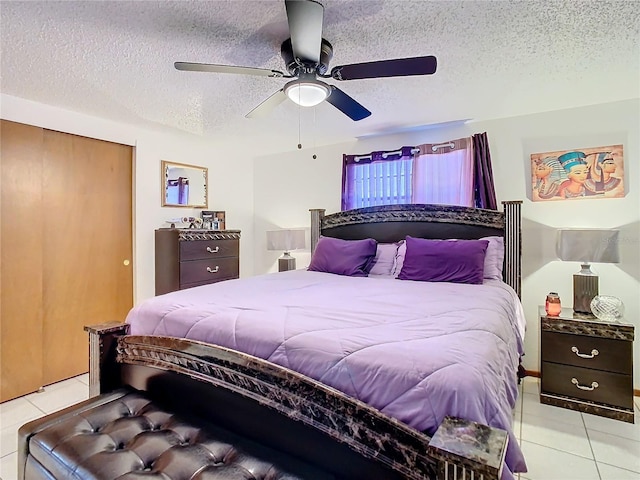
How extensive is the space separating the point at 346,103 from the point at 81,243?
8.98 feet

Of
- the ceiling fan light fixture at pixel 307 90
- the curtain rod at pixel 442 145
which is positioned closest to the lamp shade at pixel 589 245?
the curtain rod at pixel 442 145

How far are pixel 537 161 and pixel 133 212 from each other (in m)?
3.96

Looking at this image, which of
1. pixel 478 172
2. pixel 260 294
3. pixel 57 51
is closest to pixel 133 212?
pixel 57 51

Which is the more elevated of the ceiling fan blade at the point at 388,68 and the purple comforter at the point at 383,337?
the ceiling fan blade at the point at 388,68

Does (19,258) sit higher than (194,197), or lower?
lower

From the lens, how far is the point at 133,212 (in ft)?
11.7

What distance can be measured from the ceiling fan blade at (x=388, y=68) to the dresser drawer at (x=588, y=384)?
2.35 meters

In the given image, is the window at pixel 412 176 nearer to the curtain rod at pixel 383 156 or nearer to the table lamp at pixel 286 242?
the curtain rod at pixel 383 156

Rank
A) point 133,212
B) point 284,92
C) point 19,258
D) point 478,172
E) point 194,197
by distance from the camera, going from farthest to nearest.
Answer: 1. point 194,197
2. point 133,212
3. point 478,172
4. point 19,258
5. point 284,92

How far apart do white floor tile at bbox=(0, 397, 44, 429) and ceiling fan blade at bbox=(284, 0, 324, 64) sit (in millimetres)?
3026

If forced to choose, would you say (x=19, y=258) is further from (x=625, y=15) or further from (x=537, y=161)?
(x=537, y=161)

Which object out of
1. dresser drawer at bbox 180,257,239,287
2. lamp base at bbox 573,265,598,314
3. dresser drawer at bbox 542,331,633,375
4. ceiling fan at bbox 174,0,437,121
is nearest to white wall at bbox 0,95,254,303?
dresser drawer at bbox 180,257,239,287

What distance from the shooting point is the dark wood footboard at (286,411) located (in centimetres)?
83

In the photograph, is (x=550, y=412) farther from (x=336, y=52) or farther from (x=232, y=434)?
(x=336, y=52)
